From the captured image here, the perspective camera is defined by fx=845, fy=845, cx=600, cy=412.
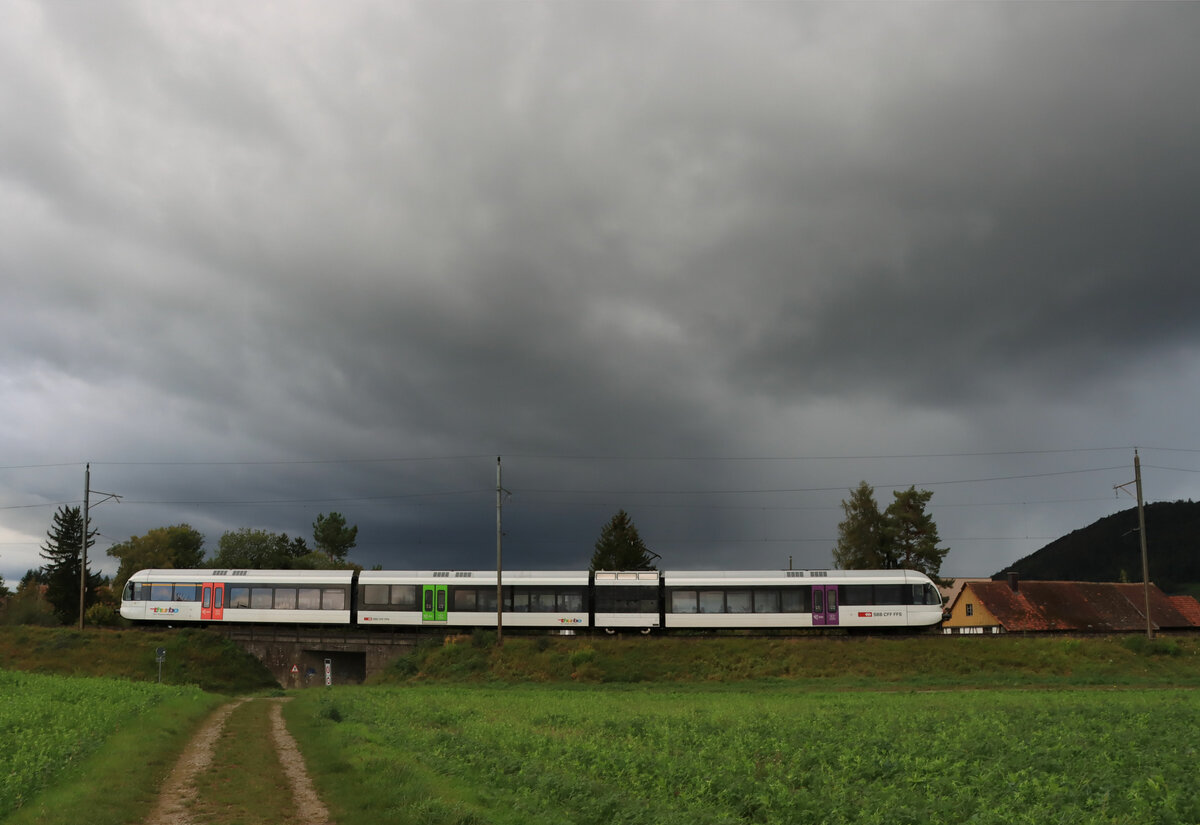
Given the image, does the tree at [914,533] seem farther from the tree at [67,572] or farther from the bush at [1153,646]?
the tree at [67,572]

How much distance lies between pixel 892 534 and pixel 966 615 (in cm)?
1255

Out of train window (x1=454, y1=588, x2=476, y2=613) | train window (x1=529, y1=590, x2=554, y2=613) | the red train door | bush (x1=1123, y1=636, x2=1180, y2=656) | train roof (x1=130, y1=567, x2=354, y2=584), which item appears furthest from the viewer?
the red train door

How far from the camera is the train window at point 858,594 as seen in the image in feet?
171

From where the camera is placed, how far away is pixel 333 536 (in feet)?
475

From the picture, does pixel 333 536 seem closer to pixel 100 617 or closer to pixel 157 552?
pixel 157 552

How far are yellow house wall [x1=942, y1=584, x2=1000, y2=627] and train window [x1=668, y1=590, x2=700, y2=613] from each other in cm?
3481

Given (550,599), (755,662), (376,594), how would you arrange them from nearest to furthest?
(755,662), (550,599), (376,594)

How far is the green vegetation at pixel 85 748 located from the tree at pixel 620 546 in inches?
2387

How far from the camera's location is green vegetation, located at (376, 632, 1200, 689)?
148 ft

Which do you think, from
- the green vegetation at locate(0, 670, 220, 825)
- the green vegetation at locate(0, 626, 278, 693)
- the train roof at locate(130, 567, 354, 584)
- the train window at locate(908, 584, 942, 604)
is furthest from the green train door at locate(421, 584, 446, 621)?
the train window at locate(908, 584, 942, 604)

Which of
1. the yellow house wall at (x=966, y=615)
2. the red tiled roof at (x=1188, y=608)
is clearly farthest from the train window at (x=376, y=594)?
the red tiled roof at (x=1188, y=608)

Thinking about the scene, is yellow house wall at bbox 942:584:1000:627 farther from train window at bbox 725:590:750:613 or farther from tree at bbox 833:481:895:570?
train window at bbox 725:590:750:613

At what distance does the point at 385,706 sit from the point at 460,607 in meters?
22.9

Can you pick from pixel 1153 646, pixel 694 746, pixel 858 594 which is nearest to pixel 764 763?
pixel 694 746
